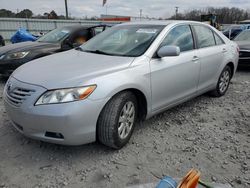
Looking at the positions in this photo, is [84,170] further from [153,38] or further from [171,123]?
[153,38]

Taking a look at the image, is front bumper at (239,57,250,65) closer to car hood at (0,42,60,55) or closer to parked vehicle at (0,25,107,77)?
parked vehicle at (0,25,107,77)

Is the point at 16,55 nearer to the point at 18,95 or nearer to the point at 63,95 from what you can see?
the point at 18,95

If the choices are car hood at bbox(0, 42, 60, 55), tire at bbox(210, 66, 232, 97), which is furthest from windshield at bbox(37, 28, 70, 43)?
tire at bbox(210, 66, 232, 97)

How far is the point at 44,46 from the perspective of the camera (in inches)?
247

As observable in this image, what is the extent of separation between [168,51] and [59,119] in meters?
1.61

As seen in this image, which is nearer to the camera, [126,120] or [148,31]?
[126,120]

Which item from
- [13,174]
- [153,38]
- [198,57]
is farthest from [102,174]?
[198,57]

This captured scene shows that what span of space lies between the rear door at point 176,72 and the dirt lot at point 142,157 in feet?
1.49

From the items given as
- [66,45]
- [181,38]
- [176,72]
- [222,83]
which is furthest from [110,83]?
[66,45]

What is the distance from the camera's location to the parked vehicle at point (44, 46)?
578cm

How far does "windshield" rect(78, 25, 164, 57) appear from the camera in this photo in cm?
345

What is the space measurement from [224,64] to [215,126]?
1603mm

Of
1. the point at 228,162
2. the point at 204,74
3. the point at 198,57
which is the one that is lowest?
the point at 228,162

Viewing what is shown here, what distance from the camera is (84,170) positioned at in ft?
8.93
